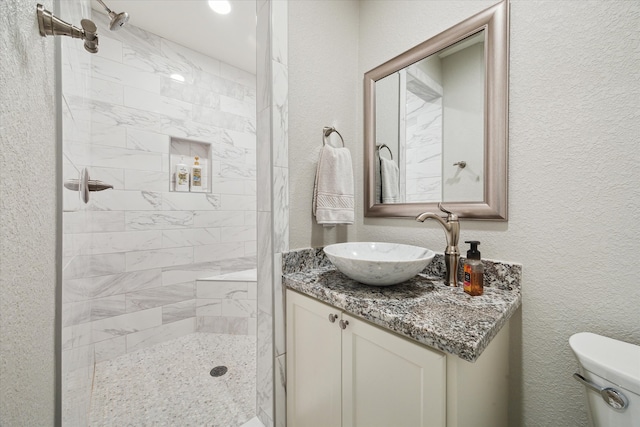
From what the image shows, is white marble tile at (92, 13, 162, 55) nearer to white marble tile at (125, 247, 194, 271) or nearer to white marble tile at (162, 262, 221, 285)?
white marble tile at (125, 247, 194, 271)

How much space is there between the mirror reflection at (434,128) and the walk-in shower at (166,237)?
A: 0.99 m

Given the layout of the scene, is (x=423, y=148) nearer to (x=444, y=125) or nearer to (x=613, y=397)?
(x=444, y=125)

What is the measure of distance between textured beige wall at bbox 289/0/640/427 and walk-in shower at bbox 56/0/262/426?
1.27 m

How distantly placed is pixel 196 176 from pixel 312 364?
189 cm

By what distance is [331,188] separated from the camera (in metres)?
1.19

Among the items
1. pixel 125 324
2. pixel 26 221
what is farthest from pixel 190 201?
pixel 26 221

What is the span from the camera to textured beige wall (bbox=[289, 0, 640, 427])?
709 millimetres

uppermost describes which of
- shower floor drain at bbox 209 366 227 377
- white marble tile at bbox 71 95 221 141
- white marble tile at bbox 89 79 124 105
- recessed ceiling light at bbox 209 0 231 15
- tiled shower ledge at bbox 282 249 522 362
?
recessed ceiling light at bbox 209 0 231 15

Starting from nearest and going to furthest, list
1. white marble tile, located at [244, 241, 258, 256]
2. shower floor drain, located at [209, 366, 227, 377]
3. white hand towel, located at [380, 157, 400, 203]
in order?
1. white hand towel, located at [380, 157, 400, 203]
2. shower floor drain, located at [209, 366, 227, 377]
3. white marble tile, located at [244, 241, 258, 256]

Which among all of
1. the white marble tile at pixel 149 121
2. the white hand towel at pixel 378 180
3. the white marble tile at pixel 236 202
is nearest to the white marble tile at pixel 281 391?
the white hand towel at pixel 378 180

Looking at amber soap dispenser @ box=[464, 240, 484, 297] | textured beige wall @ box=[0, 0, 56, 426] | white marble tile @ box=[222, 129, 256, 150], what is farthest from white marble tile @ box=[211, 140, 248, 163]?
amber soap dispenser @ box=[464, 240, 484, 297]

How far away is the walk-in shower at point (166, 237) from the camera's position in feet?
4.82

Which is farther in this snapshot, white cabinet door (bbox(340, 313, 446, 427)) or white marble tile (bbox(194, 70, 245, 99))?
white marble tile (bbox(194, 70, 245, 99))

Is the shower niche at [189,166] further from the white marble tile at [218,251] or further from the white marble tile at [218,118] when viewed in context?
the white marble tile at [218,251]
